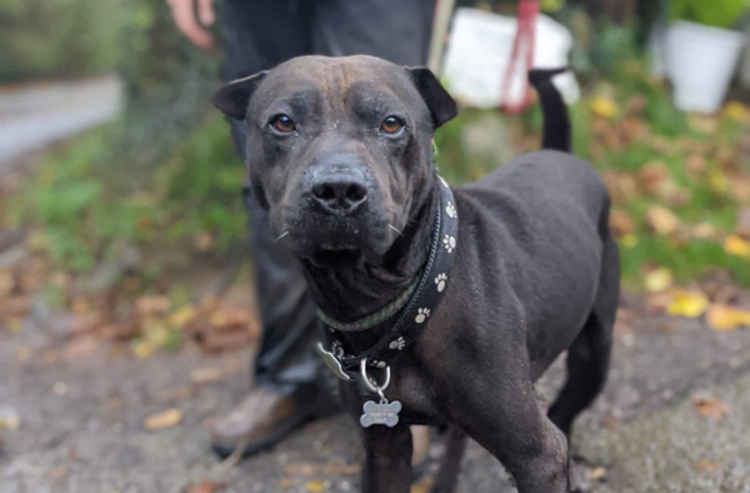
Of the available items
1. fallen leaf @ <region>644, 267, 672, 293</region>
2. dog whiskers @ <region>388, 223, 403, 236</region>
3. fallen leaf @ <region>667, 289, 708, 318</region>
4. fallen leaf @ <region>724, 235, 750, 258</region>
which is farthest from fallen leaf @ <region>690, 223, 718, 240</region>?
dog whiskers @ <region>388, 223, 403, 236</region>

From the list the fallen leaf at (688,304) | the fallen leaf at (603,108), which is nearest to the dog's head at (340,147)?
the fallen leaf at (688,304)

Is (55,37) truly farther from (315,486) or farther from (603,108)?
(315,486)

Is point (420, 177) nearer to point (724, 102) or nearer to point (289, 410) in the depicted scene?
point (289, 410)

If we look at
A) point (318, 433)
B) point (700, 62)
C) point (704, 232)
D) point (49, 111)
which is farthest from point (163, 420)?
point (49, 111)

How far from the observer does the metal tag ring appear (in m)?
2.18

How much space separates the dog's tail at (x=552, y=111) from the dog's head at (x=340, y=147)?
0.82 metres

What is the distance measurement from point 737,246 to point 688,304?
29.9 inches

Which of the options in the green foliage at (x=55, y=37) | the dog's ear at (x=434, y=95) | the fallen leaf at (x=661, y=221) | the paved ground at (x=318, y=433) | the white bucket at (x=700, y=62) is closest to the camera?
the dog's ear at (x=434, y=95)

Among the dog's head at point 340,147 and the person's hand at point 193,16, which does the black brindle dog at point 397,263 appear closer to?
the dog's head at point 340,147

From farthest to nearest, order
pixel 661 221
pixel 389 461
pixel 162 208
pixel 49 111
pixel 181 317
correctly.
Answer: pixel 49 111, pixel 162 208, pixel 661 221, pixel 181 317, pixel 389 461

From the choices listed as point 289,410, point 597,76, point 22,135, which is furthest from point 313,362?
point 22,135

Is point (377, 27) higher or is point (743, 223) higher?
point (377, 27)

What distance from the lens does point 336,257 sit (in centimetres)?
206

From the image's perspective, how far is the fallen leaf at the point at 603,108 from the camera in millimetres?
6199
